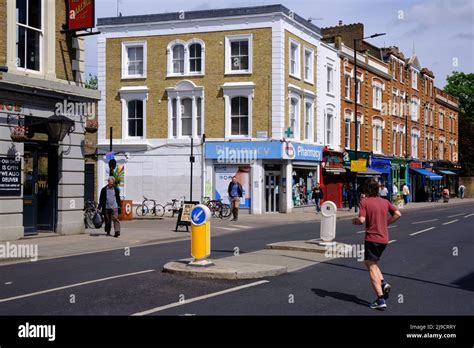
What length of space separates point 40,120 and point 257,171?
16.6 m

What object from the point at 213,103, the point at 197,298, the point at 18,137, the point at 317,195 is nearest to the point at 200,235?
the point at 197,298

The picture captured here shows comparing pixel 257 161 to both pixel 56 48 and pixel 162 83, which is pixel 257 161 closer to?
pixel 162 83

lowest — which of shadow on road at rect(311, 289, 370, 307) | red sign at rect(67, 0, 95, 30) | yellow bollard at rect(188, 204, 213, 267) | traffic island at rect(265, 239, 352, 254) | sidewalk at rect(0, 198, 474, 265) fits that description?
sidewalk at rect(0, 198, 474, 265)

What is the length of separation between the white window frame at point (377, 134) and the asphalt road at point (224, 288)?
110 feet

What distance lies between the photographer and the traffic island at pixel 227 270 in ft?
34.5

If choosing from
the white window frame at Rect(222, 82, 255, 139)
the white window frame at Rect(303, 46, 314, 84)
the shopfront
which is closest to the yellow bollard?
the white window frame at Rect(222, 82, 255, 139)

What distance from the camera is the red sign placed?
18547mm

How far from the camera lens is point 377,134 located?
4866 cm

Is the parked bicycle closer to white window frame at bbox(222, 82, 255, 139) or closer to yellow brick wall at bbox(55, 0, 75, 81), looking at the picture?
white window frame at bbox(222, 82, 255, 139)

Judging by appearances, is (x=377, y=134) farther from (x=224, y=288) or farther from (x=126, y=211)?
(x=224, y=288)

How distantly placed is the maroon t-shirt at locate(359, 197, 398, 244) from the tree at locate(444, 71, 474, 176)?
7270cm

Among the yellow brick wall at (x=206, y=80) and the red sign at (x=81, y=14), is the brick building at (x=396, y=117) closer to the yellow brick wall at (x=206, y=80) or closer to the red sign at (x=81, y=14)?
the yellow brick wall at (x=206, y=80)

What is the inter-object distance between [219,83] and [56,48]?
15921 millimetres
